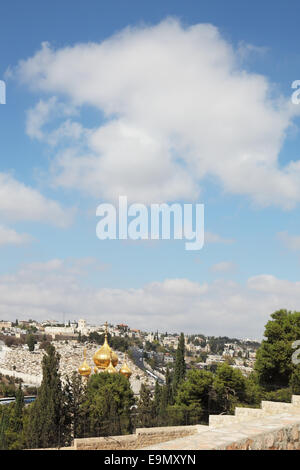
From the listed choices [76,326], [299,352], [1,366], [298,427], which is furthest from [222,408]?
[76,326]

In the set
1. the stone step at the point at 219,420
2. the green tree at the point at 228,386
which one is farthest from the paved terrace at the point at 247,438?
the green tree at the point at 228,386

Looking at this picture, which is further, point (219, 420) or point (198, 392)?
point (198, 392)

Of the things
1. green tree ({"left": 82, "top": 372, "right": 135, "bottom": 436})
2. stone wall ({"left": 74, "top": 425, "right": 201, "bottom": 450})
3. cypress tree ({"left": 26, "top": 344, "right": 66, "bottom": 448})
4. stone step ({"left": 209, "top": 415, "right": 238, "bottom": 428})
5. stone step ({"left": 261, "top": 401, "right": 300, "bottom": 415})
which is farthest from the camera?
stone step ({"left": 209, "top": 415, "right": 238, "bottom": 428})

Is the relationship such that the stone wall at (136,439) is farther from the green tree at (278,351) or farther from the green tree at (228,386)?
the green tree at (278,351)

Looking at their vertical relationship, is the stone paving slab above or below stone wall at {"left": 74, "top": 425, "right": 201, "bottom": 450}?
above

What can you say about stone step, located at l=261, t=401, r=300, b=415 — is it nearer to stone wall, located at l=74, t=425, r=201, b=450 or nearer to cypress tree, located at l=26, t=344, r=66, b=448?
stone wall, located at l=74, t=425, r=201, b=450

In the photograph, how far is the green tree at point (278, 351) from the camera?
21.0 metres

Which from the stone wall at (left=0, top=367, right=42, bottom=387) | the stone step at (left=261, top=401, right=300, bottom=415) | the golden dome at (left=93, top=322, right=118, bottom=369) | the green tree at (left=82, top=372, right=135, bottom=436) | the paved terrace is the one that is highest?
the paved terrace

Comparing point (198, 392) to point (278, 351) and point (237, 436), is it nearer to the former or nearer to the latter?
point (278, 351)

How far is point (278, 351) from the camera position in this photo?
21281mm

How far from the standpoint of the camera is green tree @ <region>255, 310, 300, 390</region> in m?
21.0

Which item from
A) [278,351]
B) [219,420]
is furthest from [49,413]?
[278,351]

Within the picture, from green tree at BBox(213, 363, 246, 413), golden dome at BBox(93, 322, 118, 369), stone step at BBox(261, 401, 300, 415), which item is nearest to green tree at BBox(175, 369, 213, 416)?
green tree at BBox(213, 363, 246, 413)

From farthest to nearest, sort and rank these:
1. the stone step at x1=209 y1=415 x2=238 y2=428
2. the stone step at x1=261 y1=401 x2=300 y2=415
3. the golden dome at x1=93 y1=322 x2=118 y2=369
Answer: the golden dome at x1=93 y1=322 x2=118 y2=369, the stone step at x1=209 y1=415 x2=238 y2=428, the stone step at x1=261 y1=401 x2=300 y2=415
